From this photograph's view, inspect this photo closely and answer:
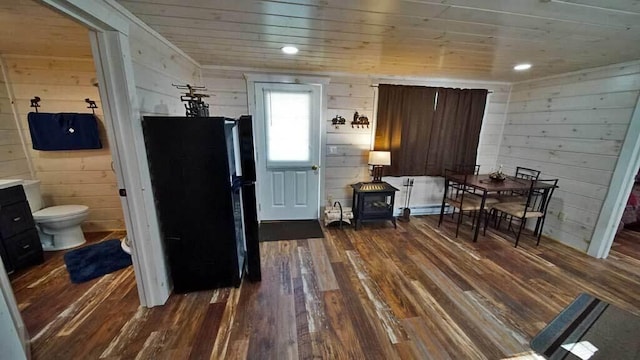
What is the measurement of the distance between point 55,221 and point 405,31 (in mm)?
3861

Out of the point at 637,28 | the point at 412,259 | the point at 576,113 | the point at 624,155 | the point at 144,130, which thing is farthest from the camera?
the point at 576,113

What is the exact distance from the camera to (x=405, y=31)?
179 centimetres

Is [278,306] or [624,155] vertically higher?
[624,155]

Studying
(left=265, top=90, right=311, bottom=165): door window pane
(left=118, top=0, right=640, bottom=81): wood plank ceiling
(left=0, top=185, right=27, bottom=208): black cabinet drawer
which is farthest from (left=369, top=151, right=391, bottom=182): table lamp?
(left=0, top=185, right=27, bottom=208): black cabinet drawer

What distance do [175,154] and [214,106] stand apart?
1.60 metres

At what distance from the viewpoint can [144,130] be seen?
69.0 inches

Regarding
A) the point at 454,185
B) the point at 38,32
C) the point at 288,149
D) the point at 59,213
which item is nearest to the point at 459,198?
the point at 454,185

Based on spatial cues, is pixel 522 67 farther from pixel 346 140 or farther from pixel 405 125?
pixel 346 140

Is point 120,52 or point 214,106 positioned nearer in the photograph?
point 120,52

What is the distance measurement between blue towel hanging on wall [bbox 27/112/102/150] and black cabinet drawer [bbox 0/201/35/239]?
75 centimetres

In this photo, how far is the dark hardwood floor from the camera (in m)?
1.59

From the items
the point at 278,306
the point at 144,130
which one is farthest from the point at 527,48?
the point at 144,130

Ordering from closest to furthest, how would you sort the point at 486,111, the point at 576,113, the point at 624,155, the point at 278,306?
the point at 278,306, the point at 624,155, the point at 576,113, the point at 486,111

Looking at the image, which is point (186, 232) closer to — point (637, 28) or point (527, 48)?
point (527, 48)
